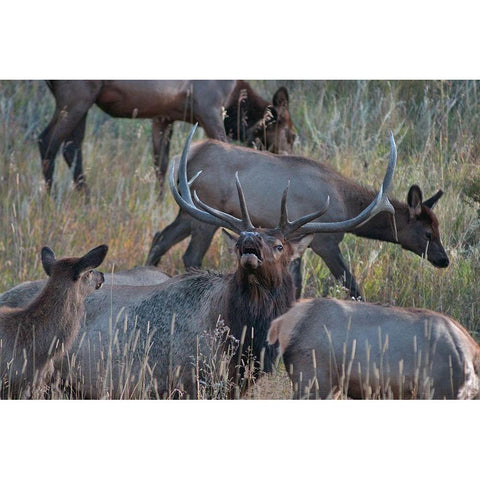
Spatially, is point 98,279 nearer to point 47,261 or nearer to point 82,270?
point 82,270

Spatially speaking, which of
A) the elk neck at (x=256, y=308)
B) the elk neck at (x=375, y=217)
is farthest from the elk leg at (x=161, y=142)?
the elk neck at (x=256, y=308)

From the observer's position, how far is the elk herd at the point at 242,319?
6910 mm

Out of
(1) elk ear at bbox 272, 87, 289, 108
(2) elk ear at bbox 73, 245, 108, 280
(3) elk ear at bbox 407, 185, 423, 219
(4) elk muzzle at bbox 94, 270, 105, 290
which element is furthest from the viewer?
(1) elk ear at bbox 272, 87, 289, 108

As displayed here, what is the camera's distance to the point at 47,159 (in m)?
12.0

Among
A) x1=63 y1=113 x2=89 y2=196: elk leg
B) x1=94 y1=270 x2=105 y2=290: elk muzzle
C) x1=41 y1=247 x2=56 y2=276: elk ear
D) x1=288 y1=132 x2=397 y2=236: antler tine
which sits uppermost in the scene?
x1=63 y1=113 x2=89 y2=196: elk leg

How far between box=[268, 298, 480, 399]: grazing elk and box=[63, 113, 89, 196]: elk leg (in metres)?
5.74

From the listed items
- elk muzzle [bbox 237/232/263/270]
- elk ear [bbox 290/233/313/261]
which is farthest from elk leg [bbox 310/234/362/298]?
elk muzzle [bbox 237/232/263/270]

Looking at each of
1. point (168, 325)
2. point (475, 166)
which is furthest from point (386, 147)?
point (168, 325)

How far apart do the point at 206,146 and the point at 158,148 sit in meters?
2.63

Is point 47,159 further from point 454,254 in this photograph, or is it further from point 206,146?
point 454,254

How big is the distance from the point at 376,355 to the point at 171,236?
12.5 feet

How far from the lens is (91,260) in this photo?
739 cm

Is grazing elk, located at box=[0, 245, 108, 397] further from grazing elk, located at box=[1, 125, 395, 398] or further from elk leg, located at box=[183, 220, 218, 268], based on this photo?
elk leg, located at box=[183, 220, 218, 268]

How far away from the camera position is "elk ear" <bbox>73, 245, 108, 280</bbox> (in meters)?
7.38
